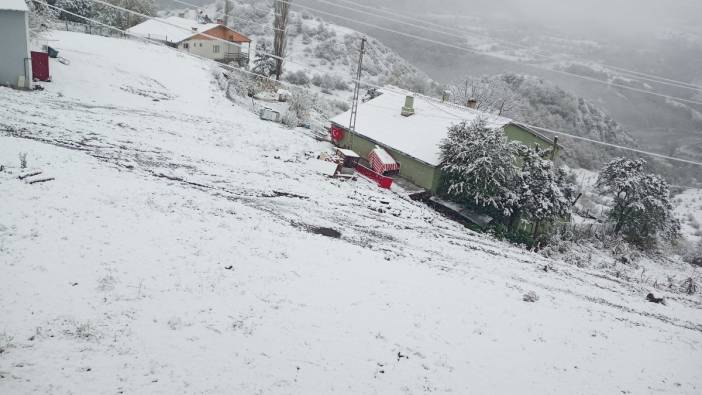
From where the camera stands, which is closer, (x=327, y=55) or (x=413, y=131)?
(x=413, y=131)

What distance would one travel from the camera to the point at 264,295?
39.2 feet

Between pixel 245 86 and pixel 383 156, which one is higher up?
pixel 245 86

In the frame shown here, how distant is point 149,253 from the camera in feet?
41.2

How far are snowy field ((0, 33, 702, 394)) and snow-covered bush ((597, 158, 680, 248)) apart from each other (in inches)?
620

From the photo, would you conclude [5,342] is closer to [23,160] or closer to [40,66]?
[23,160]

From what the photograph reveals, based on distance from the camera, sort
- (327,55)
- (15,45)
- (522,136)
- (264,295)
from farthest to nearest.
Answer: (327,55) < (522,136) < (15,45) < (264,295)

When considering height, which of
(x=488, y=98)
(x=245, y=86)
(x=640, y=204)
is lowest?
(x=640, y=204)

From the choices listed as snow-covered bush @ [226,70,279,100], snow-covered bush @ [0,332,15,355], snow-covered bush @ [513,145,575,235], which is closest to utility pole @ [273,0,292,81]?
snow-covered bush @ [226,70,279,100]

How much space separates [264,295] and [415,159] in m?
20.1

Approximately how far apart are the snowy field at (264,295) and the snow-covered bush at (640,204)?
15.7 meters

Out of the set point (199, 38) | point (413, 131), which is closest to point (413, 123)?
point (413, 131)

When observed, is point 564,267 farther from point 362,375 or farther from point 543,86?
point 543,86

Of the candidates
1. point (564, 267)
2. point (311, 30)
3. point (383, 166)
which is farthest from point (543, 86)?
point (564, 267)

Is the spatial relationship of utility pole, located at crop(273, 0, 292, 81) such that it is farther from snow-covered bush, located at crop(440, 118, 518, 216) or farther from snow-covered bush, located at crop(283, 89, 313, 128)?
snow-covered bush, located at crop(440, 118, 518, 216)
